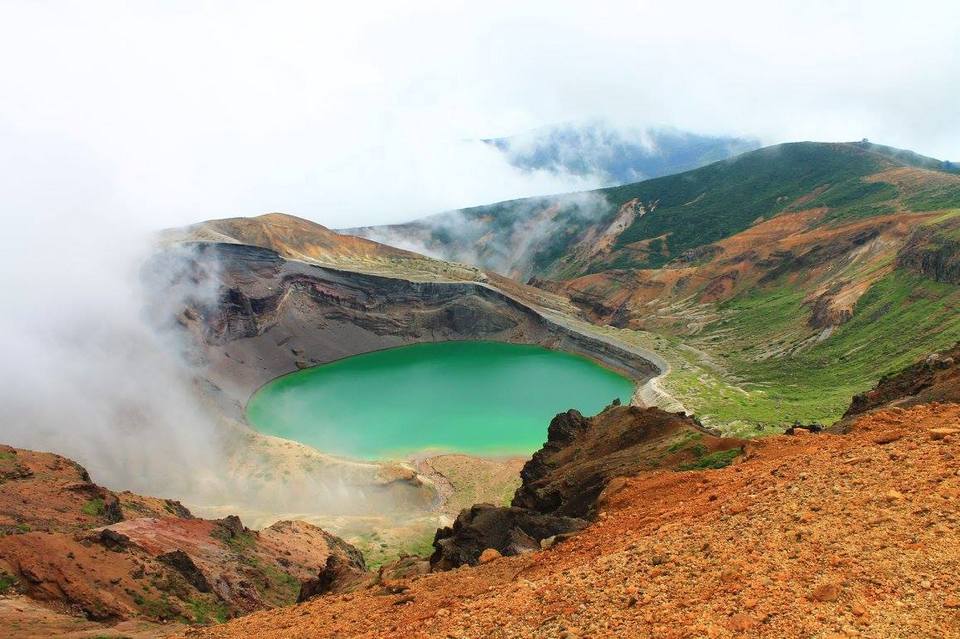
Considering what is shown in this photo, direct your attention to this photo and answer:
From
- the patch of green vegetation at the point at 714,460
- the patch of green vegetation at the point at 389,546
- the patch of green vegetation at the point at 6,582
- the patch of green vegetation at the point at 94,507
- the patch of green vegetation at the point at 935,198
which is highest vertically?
the patch of green vegetation at the point at 935,198

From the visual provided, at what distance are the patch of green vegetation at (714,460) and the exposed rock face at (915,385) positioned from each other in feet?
15.2

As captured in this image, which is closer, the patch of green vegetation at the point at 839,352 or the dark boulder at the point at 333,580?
the dark boulder at the point at 333,580

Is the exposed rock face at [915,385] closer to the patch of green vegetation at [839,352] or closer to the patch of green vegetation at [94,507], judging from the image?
the patch of green vegetation at [839,352]

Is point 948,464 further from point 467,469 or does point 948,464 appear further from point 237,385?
point 237,385

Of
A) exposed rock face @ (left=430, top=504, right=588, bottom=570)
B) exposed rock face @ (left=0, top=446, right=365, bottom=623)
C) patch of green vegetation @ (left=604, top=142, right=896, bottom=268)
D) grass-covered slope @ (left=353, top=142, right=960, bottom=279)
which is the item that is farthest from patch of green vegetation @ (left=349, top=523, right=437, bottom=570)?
patch of green vegetation @ (left=604, top=142, right=896, bottom=268)

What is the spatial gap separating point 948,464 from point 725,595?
5.14 meters

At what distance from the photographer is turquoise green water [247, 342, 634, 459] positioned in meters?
63.0

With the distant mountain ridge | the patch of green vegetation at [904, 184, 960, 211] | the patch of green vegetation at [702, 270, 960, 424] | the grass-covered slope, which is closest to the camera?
the patch of green vegetation at [702, 270, 960, 424]

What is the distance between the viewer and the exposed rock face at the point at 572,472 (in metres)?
18.0

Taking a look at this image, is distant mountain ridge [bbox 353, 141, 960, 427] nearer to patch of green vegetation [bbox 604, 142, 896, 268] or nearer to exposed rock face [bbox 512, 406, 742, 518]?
patch of green vegetation [bbox 604, 142, 896, 268]

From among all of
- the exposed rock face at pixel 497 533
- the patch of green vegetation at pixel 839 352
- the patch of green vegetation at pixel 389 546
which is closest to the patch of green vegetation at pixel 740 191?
the patch of green vegetation at pixel 839 352

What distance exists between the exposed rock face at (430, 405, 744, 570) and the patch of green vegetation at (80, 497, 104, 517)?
53.7ft

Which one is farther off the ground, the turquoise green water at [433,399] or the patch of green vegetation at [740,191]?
the patch of green vegetation at [740,191]

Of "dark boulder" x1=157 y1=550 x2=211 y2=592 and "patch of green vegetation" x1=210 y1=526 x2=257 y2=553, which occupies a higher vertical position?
"dark boulder" x1=157 y1=550 x2=211 y2=592
